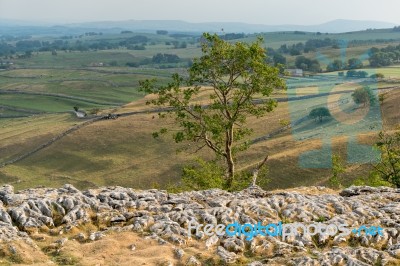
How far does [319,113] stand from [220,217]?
315 feet

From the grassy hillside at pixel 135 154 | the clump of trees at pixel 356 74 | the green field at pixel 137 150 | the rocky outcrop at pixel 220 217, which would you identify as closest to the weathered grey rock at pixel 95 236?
the rocky outcrop at pixel 220 217

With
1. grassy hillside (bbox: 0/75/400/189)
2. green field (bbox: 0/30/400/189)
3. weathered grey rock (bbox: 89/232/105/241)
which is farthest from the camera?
green field (bbox: 0/30/400/189)

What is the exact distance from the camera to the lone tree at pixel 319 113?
387 feet

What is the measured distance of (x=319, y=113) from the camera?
118 m

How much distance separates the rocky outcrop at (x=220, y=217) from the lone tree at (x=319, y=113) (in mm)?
87701

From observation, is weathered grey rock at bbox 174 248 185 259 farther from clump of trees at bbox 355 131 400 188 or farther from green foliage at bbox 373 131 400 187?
green foliage at bbox 373 131 400 187

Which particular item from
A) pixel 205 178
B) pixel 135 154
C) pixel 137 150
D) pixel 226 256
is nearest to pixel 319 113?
pixel 137 150

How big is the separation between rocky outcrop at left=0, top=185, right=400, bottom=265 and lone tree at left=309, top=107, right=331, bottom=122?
8770cm

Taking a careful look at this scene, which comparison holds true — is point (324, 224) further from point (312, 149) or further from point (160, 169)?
point (160, 169)

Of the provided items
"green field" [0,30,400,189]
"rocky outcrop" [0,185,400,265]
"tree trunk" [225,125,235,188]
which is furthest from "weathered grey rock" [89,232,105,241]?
"green field" [0,30,400,189]

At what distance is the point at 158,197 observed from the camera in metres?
31.0

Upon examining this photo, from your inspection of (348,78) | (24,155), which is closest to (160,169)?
(24,155)

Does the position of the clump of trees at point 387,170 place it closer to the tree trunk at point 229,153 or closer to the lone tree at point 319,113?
the tree trunk at point 229,153

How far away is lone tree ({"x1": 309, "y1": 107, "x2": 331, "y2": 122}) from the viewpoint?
118 m
